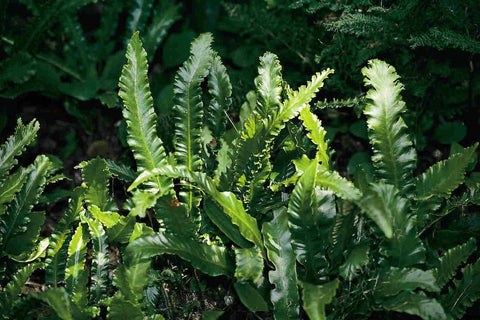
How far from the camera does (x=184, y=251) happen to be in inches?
80.2

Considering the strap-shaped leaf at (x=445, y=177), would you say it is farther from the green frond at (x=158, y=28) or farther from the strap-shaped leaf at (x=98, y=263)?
the green frond at (x=158, y=28)

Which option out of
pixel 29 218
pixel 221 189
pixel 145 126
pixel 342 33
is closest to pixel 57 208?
pixel 29 218

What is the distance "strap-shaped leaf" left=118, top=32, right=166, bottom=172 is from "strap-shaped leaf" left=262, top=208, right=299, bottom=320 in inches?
25.3

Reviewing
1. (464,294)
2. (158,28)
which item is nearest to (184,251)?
(464,294)

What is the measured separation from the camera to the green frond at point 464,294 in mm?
1925

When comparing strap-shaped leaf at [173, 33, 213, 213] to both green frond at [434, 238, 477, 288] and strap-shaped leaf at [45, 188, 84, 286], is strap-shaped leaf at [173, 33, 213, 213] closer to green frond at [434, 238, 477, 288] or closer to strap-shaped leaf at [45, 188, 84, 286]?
strap-shaped leaf at [45, 188, 84, 286]

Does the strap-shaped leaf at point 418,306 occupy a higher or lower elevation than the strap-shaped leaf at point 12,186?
lower

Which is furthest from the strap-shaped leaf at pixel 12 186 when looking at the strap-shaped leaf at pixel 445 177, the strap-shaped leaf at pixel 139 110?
the strap-shaped leaf at pixel 445 177

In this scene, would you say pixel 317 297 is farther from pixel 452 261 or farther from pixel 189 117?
pixel 189 117

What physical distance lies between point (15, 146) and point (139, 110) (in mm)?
663

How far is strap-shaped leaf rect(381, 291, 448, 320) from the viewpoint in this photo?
5.81 ft

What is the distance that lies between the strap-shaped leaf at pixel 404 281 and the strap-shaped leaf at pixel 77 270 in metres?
1.26

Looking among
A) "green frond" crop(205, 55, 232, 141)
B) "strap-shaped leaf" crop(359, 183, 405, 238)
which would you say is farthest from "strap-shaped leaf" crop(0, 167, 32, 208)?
"strap-shaped leaf" crop(359, 183, 405, 238)

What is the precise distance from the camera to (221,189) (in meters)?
2.32
